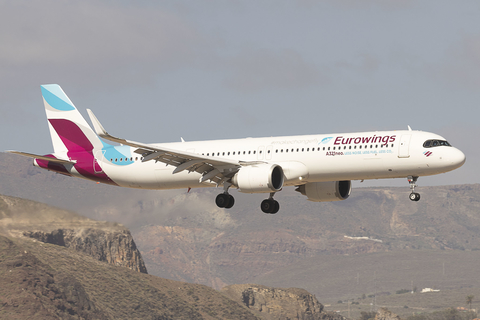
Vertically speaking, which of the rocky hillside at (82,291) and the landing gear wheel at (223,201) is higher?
the rocky hillside at (82,291)

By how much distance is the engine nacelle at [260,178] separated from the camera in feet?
167

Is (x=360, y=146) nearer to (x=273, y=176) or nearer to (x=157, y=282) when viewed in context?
(x=273, y=176)

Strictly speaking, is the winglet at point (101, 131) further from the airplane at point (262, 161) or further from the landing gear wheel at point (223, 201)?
the landing gear wheel at point (223, 201)

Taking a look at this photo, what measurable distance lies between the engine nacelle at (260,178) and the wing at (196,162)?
116 centimetres

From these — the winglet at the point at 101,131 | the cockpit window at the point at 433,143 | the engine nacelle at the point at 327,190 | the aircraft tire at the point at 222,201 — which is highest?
the cockpit window at the point at 433,143

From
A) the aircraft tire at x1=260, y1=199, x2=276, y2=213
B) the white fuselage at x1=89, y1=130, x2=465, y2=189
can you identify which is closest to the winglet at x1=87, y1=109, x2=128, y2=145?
the white fuselage at x1=89, y1=130, x2=465, y2=189

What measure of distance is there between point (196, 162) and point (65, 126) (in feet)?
52.1

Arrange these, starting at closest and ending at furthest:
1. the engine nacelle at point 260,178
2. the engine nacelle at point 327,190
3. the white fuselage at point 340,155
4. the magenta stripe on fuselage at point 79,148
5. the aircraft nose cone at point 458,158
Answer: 1. the aircraft nose cone at point 458,158
2. the white fuselage at point 340,155
3. the engine nacelle at point 260,178
4. the engine nacelle at point 327,190
5. the magenta stripe on fuselage at point 79,148

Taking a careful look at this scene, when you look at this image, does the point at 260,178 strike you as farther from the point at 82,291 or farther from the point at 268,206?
the point at 82,291

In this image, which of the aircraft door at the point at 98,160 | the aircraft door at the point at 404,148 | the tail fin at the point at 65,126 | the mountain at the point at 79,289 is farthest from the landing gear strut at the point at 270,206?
the mountain at the point at 79,289

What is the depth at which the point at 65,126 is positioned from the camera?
63.1 m

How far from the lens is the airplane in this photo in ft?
164

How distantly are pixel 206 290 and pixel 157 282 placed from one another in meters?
15.4

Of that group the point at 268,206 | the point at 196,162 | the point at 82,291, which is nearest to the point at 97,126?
the point at 196,162
